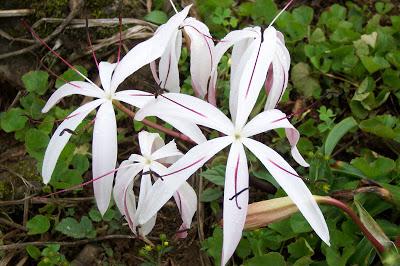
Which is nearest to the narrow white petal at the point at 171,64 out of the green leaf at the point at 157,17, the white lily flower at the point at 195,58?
the white lily flower at the point at 195,58

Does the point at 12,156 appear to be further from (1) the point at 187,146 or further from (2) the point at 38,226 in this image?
(1) the point at 187,146

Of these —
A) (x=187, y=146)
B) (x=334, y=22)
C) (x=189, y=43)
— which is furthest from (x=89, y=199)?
(x=334, y=22)

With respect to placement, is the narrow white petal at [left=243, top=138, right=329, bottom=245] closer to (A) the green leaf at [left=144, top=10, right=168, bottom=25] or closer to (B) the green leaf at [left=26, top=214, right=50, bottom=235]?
(B) the green leaf at [left=26, top=214, right=50, bottom=235]

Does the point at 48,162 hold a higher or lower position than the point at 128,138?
higher

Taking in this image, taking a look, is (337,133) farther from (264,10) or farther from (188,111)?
(188,111)

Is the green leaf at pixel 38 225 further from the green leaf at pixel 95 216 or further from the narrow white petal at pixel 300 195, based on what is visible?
the narrow white petal at pixel 300 195
